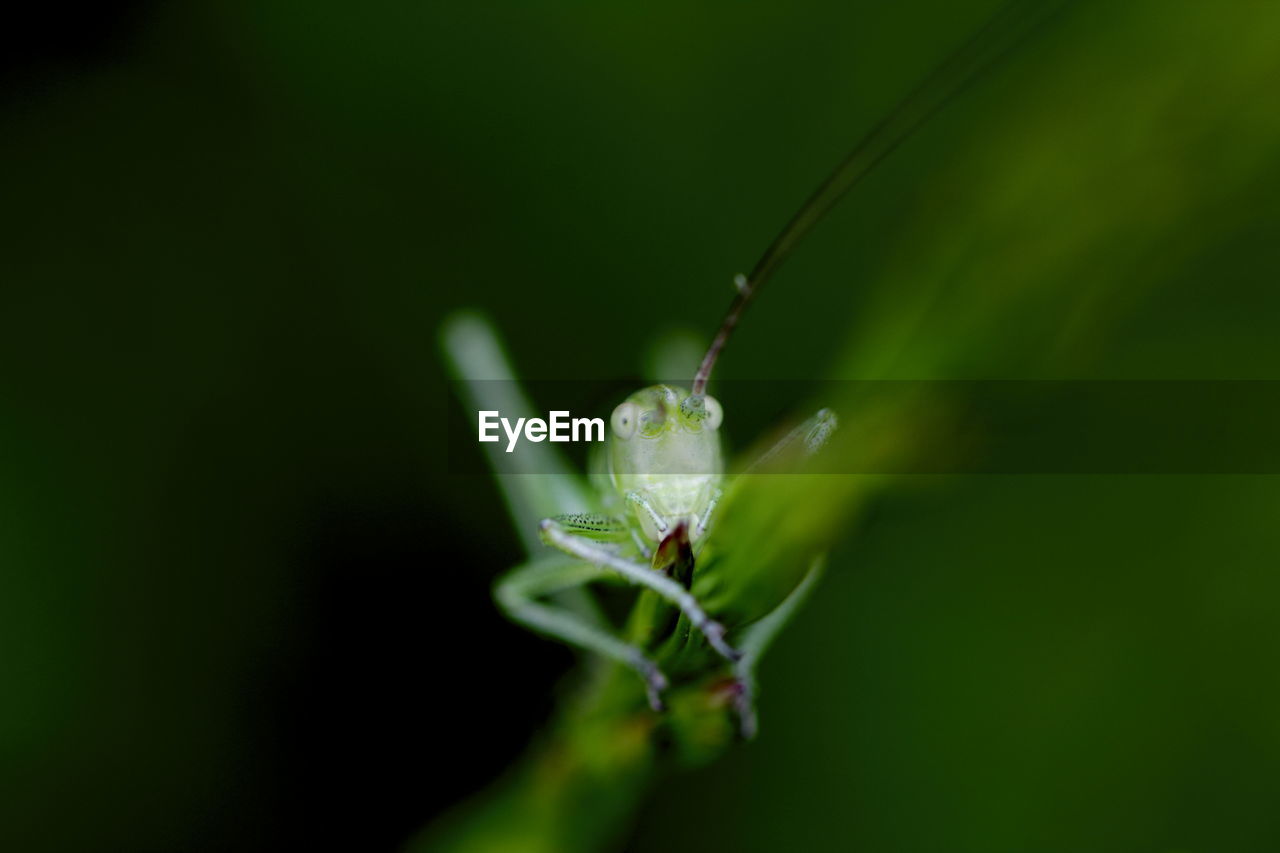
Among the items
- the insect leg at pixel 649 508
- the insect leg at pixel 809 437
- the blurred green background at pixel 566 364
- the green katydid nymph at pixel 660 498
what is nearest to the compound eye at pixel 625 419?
the green katydid nymph at pixel 660 498

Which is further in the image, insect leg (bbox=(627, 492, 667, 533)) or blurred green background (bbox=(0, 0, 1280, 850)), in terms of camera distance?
insect leg (bbox=(627, 492, 667, 533))

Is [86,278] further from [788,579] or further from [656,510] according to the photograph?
[788,579]

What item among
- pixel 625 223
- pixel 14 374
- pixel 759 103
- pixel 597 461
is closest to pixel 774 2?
pixel 759 103

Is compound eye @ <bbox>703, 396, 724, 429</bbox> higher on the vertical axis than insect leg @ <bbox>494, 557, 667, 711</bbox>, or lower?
higher

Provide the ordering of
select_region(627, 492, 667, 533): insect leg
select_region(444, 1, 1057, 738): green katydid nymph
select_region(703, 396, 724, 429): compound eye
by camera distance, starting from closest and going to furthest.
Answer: select_region(444, 1, 1057, 738): green katydid nymph < select_region(627, 492, 667, 533): insect leg < select_region(703, 396, 724, 429): compound eye

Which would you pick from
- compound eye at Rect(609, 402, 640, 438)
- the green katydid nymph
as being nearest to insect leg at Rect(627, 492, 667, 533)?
the green katydid nymph

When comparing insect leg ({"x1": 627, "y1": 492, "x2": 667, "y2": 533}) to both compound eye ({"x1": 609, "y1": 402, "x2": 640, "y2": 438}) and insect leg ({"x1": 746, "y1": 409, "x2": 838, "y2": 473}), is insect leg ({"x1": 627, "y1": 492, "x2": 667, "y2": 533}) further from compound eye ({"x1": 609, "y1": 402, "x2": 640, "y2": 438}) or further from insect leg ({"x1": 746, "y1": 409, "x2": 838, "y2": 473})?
insect leg ({"x1": 746, "y1": 409, "x2": 838, "y2": 473})
